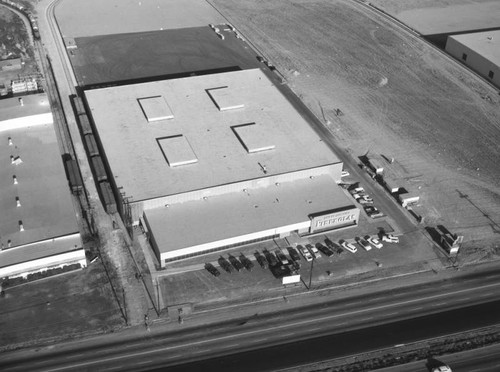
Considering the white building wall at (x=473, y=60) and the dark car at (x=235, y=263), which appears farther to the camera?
the white building wall at (x=473, y=60)

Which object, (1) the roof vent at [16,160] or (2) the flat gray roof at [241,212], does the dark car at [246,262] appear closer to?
(2) the flat gray roof at [241,212]

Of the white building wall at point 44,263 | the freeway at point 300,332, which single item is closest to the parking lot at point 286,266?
the freeway at point 300,332

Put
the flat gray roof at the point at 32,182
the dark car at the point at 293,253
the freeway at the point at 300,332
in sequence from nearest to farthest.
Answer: the freeway at the point at 300,332 → the flat gray roof at the point at 32,182 → the dark car at the point at 293,253

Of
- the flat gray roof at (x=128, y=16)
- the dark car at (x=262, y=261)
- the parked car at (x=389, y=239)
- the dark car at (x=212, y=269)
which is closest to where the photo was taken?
the dark car at (x=212, y=269)

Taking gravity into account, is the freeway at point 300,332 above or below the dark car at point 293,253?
below

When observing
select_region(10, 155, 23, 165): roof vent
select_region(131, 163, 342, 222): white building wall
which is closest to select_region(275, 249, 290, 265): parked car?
select_region(131, 163, 342, 222): white building wall

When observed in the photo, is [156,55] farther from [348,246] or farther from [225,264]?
[348,246]
